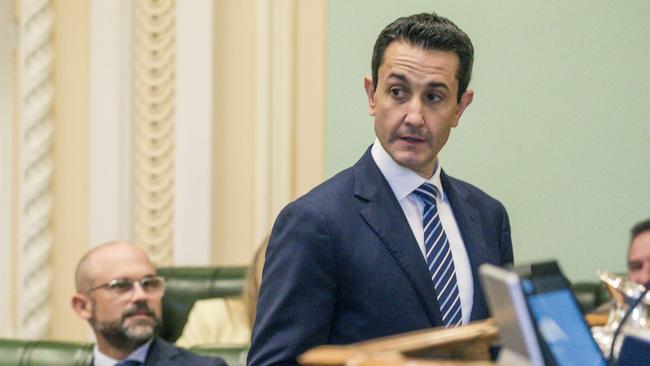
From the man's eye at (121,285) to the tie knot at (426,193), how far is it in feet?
7.19

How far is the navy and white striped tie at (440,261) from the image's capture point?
192cm

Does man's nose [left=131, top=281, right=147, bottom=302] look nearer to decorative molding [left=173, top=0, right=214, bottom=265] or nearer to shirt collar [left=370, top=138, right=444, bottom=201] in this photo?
decorative molding [left=173, top=0, right=214, bottom=265]

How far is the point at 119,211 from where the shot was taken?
5141mm

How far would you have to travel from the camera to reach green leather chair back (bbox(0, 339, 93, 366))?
3.64 m

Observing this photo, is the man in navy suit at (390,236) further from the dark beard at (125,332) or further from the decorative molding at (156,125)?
the decorative molding at (156,125)

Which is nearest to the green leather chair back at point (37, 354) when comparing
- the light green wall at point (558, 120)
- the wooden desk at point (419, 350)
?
the light green wall at point (558, 120)

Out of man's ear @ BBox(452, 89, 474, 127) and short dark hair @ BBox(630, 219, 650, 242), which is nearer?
man's ear @ BBox(452, 89, 474, 127)

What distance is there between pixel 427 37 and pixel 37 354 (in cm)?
210

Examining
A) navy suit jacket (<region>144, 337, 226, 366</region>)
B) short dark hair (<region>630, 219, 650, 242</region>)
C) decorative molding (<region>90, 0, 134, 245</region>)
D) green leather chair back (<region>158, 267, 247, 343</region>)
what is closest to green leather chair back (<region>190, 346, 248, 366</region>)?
navy suit jacket (<region>144, 337, 226, 366</region>)

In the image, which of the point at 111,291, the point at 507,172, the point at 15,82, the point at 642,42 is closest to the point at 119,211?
the point at 15,82

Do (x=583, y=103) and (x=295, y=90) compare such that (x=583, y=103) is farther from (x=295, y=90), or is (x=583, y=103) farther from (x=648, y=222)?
(x=295, y=90)

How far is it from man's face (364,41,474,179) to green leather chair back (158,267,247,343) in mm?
2705

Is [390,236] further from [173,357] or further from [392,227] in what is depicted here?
[173,357]

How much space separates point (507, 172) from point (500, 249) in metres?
2.25
